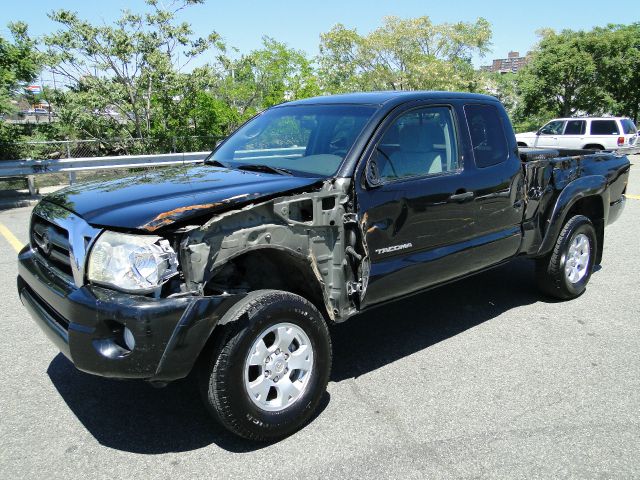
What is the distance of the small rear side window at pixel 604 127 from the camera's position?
2069 cm

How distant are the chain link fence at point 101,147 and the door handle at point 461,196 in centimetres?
1129

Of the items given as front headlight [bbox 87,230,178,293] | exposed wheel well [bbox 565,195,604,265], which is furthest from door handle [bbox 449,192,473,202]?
front headlight [bbox 87,230,178,293]

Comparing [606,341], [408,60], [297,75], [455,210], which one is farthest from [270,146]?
[408,60]

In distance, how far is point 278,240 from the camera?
10.0 feet

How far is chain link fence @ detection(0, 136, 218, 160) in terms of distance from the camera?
12.4m

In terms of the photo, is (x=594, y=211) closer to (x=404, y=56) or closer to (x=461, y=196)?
(x=461, y=196)

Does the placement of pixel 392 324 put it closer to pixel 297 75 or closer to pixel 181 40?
pixel 181 40

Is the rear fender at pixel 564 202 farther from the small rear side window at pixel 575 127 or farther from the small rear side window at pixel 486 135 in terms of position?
the small rear side window at pixel 575 127

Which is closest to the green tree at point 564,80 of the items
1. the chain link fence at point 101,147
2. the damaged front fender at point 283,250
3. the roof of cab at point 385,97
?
the chain link fence at point 101,147

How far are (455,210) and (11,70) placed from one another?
35.1ft

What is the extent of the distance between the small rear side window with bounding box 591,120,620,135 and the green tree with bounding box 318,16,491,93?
1965cm

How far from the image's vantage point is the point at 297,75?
2023 cm

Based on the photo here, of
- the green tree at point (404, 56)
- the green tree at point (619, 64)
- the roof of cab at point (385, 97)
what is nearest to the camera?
the roof of cab at point (385, 97)

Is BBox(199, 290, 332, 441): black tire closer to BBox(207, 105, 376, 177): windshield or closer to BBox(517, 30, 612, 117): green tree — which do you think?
BBox(207, 105, 376, 177): windshield
